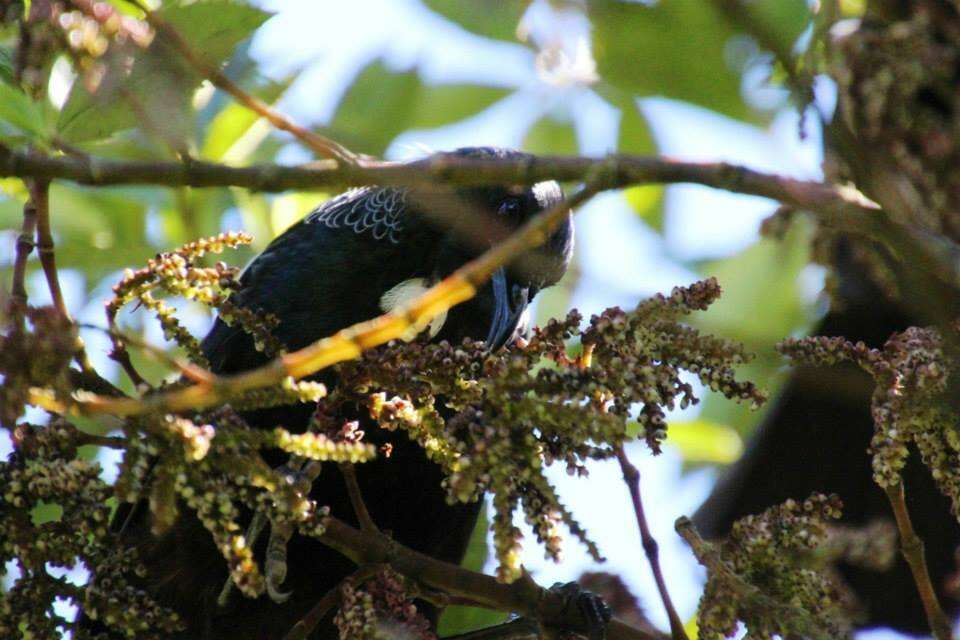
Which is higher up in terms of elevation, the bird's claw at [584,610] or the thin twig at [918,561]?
the bird's claw at [584,610]

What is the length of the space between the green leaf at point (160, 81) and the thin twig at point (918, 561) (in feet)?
3.23

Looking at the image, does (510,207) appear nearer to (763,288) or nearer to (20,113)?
(763,288)

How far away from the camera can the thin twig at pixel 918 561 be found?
1.71m

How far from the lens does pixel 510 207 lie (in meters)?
3.22

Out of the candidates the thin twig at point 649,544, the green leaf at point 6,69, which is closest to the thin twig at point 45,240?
the green leaf at point 6,69

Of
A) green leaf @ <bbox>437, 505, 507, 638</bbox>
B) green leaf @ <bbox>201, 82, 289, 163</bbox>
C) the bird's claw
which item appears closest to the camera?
the bird's claw

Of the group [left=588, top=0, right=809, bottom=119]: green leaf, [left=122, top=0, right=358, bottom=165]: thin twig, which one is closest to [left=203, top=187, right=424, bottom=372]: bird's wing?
[left=588, top=0, right=809, bottom=119]: green leaf

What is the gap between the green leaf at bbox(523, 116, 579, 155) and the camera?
3367mm

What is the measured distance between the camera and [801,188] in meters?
1.23

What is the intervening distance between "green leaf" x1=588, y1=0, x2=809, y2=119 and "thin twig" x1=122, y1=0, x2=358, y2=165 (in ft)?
1.71

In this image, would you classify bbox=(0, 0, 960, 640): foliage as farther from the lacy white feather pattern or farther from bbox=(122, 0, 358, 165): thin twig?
the lacy white feather pattern

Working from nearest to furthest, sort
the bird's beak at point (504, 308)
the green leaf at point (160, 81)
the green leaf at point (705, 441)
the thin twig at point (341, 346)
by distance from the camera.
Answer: the thin twig at point (341, 346) < the green leaf at point (160, 81) < the bird's beak at point (504, 308) < the green leaf at point (705, 441)

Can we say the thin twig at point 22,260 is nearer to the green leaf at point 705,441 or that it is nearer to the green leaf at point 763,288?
the green leaf at point 763,288

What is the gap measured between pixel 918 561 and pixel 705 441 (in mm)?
1615
